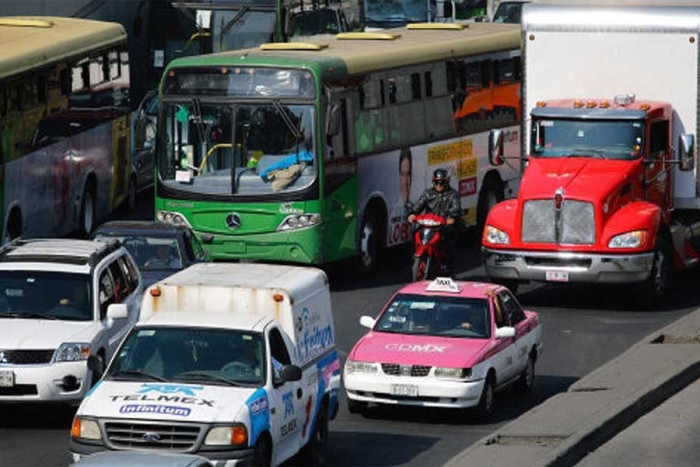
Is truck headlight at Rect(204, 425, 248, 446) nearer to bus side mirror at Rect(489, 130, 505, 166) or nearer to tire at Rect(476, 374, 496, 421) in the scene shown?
tire at Rect(476, 374, 496, 421)

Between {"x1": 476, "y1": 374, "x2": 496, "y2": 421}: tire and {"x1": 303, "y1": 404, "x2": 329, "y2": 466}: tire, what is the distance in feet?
8.44

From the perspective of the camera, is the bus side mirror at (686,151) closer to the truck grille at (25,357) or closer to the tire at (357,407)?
the tire at (357,407)

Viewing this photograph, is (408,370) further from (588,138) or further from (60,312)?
(588,138)

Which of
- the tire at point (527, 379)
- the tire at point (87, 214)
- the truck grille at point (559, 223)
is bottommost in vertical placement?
the tire at point (87, 214)

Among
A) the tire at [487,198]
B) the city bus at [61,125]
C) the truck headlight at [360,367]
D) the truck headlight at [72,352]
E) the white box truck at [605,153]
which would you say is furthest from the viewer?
the tire at [487,198]

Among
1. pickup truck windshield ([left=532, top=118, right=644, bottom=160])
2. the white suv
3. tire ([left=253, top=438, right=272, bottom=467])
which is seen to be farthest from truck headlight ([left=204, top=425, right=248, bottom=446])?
pickup truck windshield ([left=532, top=118, right=644, bottom=160])

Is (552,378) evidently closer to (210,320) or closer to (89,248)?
(89,248)

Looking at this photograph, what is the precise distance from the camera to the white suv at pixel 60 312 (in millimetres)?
21188

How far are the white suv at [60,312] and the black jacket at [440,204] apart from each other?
6276 mm

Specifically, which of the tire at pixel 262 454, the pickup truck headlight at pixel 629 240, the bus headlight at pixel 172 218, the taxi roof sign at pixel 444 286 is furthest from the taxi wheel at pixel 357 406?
the bus headlight at pixel 172 218

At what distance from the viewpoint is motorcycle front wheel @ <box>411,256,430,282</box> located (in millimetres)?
29234

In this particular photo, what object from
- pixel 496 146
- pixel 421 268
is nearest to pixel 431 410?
pixel 421 268

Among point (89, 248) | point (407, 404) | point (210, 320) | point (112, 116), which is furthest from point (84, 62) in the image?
point (210, 320)

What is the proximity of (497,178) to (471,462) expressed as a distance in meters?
18.8
